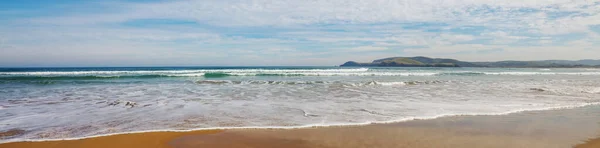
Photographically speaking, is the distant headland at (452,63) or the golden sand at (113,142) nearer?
the golden sand at (113,142)

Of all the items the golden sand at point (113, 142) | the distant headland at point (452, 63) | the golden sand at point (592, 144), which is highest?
the distant headland at point (452, 63)

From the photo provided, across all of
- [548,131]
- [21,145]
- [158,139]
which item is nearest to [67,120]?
[21,145]

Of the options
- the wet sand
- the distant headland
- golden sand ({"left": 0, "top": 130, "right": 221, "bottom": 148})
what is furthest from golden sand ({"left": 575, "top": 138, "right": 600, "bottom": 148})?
the distant headland

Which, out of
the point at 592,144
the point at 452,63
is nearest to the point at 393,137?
the point at 592,144

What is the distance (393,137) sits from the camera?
176 inches

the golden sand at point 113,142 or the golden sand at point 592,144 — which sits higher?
the golden sand at point 113,142

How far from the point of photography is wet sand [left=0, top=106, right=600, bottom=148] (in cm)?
410

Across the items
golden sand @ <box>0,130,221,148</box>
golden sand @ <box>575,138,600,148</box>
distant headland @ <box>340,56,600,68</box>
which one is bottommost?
golden sand @ <box>575,138,600,148</box>

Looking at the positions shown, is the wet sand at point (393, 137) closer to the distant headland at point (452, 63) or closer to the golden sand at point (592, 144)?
the golden sand at point (592, 144)

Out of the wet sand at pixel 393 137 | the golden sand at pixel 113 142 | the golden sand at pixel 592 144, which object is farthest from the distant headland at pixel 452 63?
the golden sand at pixel 113 142

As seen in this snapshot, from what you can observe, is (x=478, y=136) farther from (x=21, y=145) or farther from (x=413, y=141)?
(x=21, y=145)

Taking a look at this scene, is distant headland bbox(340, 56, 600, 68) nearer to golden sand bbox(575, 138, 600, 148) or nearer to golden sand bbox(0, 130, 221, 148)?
golden sand bbox(575, 138, 600, 148)

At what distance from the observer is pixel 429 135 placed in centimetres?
459

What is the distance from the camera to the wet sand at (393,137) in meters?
4.10
